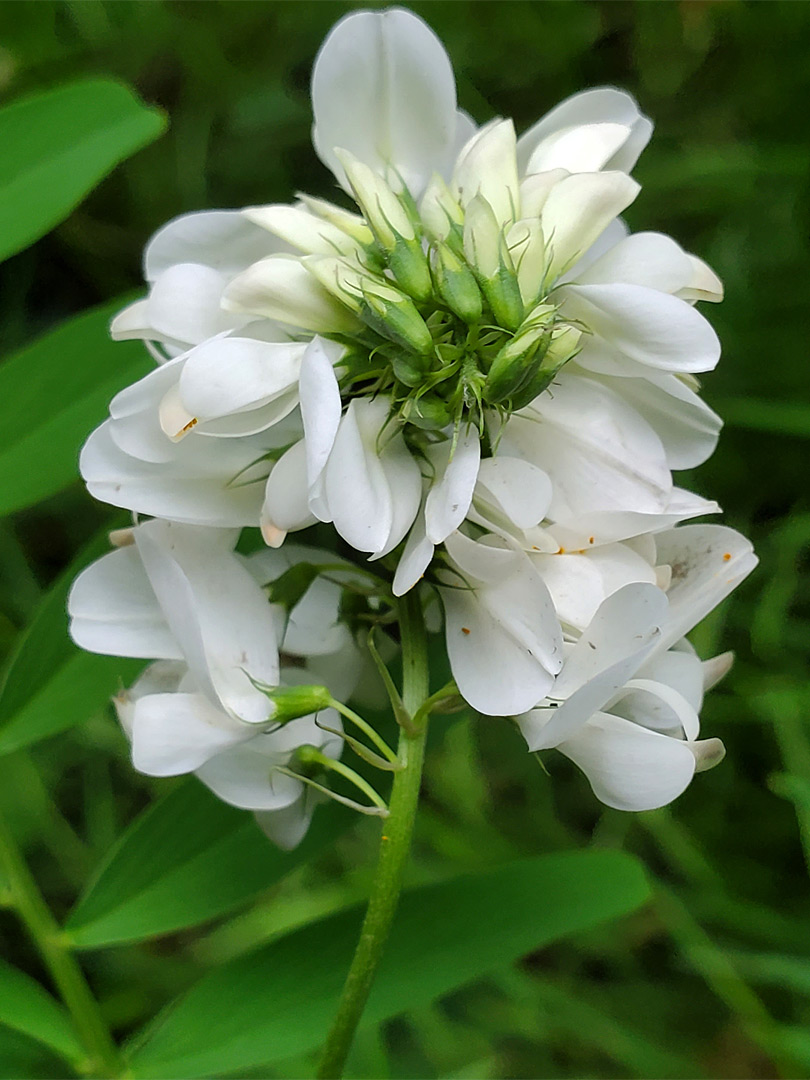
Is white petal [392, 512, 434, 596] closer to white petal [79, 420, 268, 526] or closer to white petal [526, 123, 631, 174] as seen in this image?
white petal [79, 420, 268, 526]

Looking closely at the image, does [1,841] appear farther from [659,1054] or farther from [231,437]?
[659,1054]

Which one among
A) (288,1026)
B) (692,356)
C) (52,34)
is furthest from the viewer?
(52,34)

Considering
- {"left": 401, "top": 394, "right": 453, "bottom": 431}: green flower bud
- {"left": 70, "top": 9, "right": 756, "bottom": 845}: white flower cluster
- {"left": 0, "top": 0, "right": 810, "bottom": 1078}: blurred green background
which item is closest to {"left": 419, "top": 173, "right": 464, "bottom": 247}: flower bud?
{"left": 70, "top": 9, "right": 756, "bottom": 845}: white flower cluster

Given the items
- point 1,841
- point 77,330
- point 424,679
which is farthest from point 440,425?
point 1,841

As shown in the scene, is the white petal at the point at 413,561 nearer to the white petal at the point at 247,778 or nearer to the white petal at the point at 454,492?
the white petal at the point at 454,492

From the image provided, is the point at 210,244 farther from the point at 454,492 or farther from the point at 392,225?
the point at 454,492

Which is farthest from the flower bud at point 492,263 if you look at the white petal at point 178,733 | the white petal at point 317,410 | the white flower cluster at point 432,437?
the white petal at point 178,733
